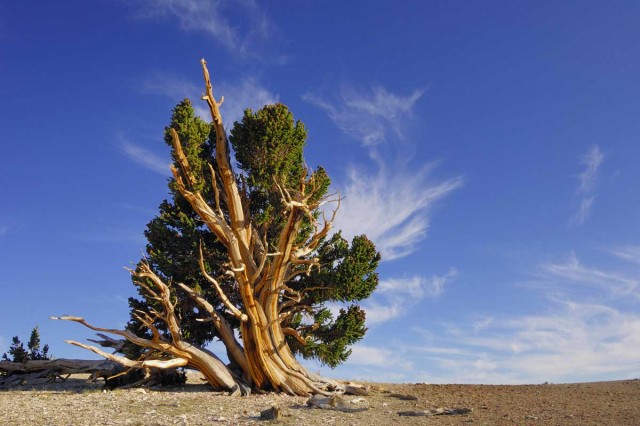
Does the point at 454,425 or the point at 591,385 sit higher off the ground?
the point at 591,385

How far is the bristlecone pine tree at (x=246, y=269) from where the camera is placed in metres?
18.9

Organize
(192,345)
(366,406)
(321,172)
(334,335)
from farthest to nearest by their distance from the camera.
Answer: (321,172) < (334,335) < (192,345) < (366,406)

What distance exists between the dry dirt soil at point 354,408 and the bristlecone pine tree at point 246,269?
1.68 meters

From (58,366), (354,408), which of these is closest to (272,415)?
(354,408)

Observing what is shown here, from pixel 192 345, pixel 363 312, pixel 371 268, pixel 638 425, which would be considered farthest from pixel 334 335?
pixel 638 425

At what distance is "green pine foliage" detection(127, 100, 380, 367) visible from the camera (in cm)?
2145

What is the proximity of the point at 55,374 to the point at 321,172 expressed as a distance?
50.1 feet

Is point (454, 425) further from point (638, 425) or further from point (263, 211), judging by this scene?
point (263, 211)

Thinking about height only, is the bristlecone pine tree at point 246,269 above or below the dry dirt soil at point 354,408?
above

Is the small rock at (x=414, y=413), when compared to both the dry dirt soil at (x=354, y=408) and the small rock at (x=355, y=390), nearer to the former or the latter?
the dry dirt soil at (x=354, y=408)

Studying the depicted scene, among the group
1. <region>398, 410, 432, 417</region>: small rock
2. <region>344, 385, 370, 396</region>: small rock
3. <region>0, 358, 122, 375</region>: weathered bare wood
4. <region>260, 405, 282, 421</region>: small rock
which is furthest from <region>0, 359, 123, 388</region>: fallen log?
<region>398, 410, 432, 417</region>: small rock

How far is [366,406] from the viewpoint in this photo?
Answer: 1573cm

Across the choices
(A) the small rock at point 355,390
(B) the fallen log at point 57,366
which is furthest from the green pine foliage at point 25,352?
(A) the small rock at point 355,390

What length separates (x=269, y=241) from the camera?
910 inches
